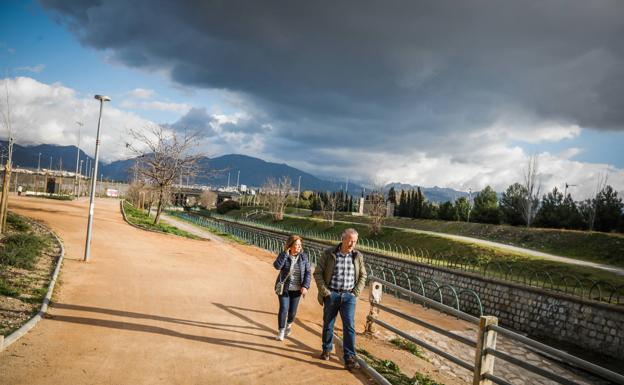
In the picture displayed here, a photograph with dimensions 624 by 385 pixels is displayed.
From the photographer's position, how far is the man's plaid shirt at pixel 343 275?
6383mm

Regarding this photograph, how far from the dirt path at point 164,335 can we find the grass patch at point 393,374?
0.56 m

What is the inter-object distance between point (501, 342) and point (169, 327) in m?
9.53

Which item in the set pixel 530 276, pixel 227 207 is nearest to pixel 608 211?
pixel 530 276

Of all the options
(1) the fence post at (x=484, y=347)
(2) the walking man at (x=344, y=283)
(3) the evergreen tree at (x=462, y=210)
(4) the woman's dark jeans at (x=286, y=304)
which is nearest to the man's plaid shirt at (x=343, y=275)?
(2) the walking man at (x=344, y=283)

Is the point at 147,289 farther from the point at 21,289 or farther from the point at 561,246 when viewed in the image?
the point at 561,246

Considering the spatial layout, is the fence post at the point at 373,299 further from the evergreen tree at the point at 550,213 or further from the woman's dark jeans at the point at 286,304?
the evergreen tree at the point at 550,213

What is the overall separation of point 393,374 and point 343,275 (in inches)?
74.9

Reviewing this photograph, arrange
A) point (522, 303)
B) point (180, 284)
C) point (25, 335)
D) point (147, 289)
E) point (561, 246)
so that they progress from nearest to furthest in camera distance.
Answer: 1. point (25, 335)
2. point (147, 289)
3. point (180, 284)
4. point (522, 303)
5. point (561, 246)

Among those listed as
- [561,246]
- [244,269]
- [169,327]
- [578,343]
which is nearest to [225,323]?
[169,327]

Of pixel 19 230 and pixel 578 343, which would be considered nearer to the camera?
pixel 578 343

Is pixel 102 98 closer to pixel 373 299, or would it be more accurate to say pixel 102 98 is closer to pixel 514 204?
pixel 373 299

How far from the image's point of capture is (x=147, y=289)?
432 inches

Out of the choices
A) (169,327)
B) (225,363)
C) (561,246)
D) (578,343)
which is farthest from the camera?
(561,246)

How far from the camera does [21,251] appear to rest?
11.9 m
